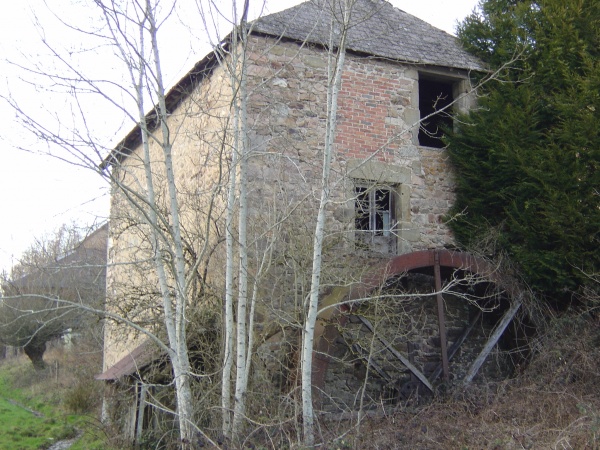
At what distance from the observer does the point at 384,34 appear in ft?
30.7

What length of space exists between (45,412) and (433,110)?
11817 millimetres

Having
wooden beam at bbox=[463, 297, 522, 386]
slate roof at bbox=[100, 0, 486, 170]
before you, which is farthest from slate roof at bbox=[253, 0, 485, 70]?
wooden beam at bbox=[463, 297, 522, 386]

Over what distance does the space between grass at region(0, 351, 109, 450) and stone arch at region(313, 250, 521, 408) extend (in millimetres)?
4049

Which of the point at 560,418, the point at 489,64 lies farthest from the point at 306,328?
the point at 489,64

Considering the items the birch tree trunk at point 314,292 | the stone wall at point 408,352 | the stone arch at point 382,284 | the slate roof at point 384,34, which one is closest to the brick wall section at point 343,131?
the slate roof at point 384,34

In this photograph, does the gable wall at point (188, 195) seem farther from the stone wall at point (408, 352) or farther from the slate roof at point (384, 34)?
the stone wall at point (408, 352)

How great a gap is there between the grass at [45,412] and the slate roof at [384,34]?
638 centimetres

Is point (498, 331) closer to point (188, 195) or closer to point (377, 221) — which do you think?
point (377, 221)

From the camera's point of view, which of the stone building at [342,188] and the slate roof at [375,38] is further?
the slate roof at [375,38]

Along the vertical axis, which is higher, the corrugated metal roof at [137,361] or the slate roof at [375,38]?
the slate roof at [375,38]

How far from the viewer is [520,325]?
877 cm

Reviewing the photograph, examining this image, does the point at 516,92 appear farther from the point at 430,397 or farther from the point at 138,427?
the point at 138,427

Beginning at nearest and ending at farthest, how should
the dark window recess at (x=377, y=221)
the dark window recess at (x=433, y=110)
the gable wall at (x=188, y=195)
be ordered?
the gable wall at (x=188, y=195) < the dark window recess at (x=377, y=221) < the dark window recess at (x=433, y=110)

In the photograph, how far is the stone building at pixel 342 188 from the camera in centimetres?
791
